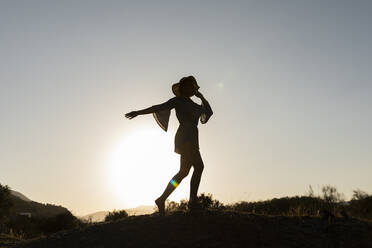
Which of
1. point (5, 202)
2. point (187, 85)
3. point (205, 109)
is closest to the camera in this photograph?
point (187, 85)

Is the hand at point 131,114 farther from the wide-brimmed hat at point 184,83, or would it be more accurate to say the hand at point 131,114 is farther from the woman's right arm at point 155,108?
the wide-brimmed hat at point 184,83

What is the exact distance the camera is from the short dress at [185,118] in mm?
8242

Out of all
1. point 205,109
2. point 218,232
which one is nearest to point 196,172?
point 218,232

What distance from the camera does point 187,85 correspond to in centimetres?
865

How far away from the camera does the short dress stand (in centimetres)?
824

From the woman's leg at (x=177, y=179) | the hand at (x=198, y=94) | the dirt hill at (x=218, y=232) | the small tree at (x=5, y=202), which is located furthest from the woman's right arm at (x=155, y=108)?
the small tree at (x=5, y=202)

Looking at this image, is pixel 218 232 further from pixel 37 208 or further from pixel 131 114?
pixel 37 208

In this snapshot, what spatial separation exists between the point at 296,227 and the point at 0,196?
1255 inches

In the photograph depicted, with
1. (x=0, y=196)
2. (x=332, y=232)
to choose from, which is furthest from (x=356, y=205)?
(x=0, y=196)

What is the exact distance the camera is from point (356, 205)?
26031 millimetres

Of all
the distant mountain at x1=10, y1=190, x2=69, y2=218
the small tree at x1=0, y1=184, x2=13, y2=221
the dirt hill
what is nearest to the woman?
the dirt hill

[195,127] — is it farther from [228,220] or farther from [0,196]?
[0,196]

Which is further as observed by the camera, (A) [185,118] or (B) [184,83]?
(B) [184,83]

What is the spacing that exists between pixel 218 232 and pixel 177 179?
1.37m
